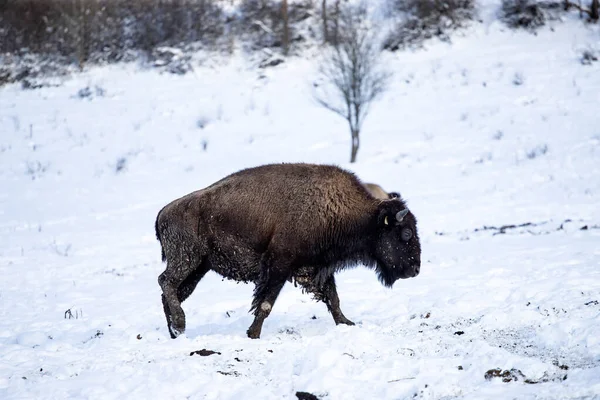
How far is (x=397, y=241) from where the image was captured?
7355mm

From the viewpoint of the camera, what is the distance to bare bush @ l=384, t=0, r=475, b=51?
32031 mm

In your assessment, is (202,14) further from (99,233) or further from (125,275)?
(125,275)

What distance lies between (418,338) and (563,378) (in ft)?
5.68

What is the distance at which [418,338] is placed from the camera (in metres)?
5.90

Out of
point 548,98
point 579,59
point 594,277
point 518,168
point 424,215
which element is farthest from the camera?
point 579,59

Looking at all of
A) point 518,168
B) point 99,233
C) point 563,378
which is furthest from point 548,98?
point 563,378

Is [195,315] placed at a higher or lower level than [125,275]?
higher

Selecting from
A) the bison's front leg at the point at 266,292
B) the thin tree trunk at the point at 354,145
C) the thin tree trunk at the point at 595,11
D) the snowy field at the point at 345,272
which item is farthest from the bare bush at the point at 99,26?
the bison's front leg at the point at 266,292

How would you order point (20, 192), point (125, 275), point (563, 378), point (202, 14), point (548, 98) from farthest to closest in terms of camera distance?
point (202, 14) → point (548, 98) → point (20, 192) → point (125, 275) → point (563, 378)

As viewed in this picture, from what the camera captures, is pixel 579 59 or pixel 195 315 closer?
pixel 195 315

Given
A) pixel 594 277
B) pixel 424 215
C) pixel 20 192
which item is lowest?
pixel 20 192

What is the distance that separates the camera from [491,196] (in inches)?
699

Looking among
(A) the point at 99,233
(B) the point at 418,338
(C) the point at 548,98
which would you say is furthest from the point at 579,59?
(B) the point at 418,338

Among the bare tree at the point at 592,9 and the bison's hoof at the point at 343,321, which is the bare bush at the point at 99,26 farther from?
the bison's hoof at the point at 343,321
